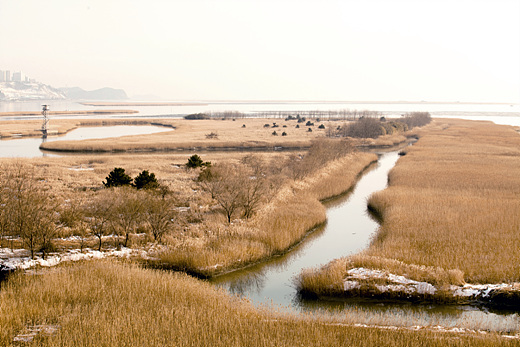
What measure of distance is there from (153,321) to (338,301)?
7073 mm

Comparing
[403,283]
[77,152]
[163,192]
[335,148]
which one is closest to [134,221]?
[163,192]

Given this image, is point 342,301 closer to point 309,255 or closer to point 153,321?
point 309,255

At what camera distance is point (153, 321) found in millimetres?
10914

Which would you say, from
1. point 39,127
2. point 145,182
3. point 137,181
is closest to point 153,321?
point 145,182

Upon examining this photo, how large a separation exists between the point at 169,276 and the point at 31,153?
53013mm

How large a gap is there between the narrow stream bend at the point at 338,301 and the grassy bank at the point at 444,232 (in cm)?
86

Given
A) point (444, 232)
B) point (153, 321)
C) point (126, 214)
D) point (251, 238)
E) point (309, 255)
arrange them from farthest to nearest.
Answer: point (444, 232), point (251, 238), point (309, 255), point (126, 214), point (153, 321)

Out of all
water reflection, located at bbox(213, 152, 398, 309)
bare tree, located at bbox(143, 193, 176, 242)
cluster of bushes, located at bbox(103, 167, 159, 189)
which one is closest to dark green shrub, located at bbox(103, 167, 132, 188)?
cluster of bushes, located at bbox(103, 167, 159, 189)

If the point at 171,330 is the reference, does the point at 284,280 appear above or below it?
below

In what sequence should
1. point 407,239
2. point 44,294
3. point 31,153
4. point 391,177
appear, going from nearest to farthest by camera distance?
1. point 44,294
2. point 407,239
3. point 391,177
4. point 31,153

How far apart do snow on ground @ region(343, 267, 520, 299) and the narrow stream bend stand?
0.50 meters

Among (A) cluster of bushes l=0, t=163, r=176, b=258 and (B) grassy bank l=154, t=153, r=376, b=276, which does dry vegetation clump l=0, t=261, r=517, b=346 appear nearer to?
(A) cluster of bushes l=0, t=163, r=176, b=258

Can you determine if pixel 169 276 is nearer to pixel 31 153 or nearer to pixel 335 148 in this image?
pixel 335 148

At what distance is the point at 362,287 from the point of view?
15523mm
